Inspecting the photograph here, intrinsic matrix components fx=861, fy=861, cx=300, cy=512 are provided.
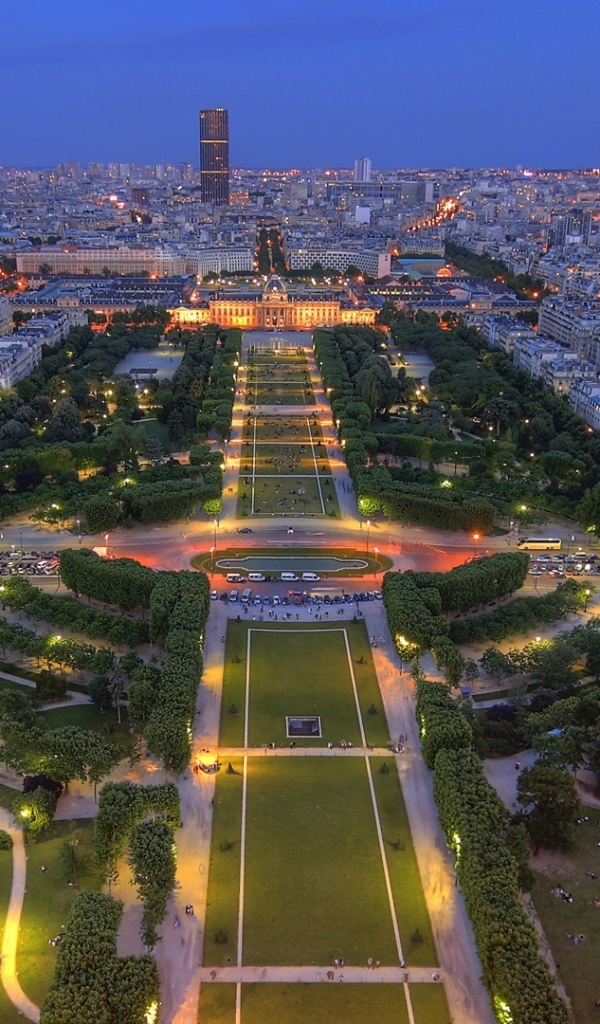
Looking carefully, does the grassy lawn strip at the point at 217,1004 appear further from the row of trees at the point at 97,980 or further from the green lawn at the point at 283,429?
the green lawn at the point at 283,429

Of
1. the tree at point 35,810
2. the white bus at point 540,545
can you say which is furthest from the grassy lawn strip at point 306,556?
the tree at point 35,810

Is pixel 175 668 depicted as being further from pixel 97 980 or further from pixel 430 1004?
pixel 430 1004

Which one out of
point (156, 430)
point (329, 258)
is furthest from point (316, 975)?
point (329, 258)

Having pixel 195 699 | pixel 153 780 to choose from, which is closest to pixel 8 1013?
pixel 153 780

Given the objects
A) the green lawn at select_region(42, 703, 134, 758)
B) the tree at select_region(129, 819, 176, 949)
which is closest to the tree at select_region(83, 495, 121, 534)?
the green lawn at select_region(42, 703, 134, 758)

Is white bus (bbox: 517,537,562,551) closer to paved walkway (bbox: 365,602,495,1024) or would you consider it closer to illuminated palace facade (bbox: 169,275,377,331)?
paved walkway (bbox: 365,602,495,1024)
